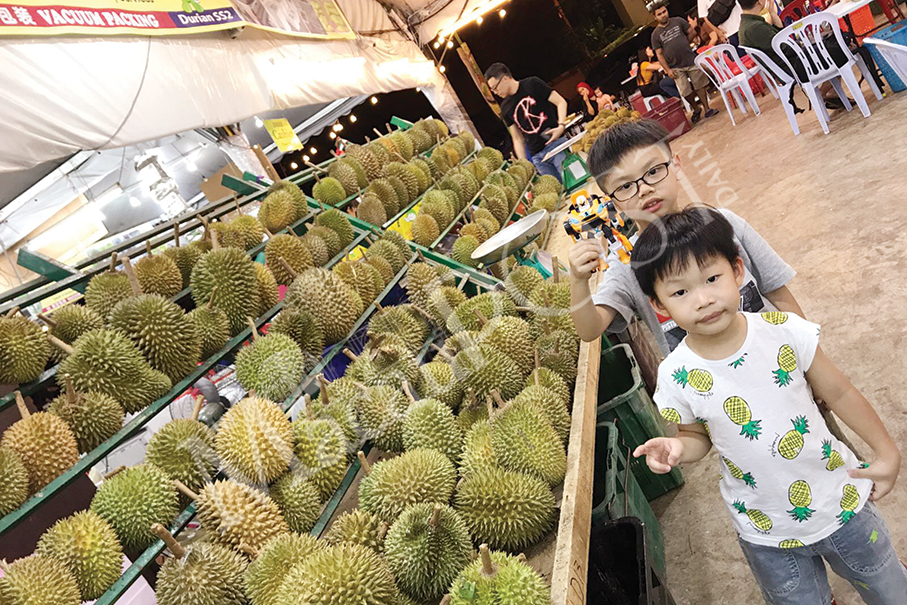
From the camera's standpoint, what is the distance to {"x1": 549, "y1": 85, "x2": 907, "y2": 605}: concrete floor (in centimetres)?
195

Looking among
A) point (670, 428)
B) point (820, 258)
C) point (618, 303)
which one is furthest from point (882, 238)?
point (618, 303)

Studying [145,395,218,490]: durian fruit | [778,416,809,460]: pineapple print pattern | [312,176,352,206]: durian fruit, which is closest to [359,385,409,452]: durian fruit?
[145,395,218,490]: durian fruit

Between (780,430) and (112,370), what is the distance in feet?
5.64

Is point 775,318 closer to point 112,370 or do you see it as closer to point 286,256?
point 112,370

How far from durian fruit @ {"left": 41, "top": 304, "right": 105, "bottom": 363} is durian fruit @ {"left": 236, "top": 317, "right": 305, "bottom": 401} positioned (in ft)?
1.53

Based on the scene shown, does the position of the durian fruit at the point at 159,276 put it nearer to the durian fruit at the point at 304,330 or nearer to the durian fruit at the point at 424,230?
the durian fruit at the point at 304,330

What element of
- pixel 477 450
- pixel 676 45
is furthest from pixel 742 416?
pixel 676 45

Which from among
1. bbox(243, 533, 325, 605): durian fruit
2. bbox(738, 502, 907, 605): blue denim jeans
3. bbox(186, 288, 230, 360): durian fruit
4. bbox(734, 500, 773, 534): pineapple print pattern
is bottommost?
bbox(738, 502, 907, 605): blue denim jeans

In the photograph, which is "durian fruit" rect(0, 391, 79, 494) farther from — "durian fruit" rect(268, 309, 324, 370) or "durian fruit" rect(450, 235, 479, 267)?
"durian fruit" rect(450, 235, 479, 267)

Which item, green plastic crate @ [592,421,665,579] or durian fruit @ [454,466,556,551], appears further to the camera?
green plastic crate @ [592,421,665,579]

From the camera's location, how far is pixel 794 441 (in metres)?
1.20

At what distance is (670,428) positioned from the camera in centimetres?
269

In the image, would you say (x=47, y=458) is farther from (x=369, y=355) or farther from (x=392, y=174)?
(x=392, y=174)

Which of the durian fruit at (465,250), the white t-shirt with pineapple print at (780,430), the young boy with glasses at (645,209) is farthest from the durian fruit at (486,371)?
the durian fruit at (465,250)
